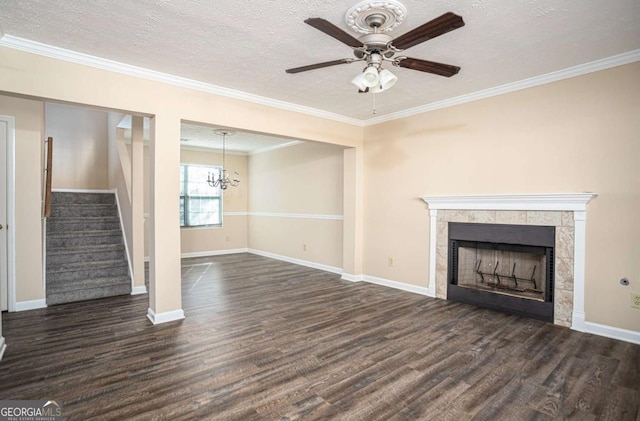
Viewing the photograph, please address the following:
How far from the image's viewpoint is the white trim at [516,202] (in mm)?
3234

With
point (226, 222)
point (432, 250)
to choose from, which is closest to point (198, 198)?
point (226, 222)

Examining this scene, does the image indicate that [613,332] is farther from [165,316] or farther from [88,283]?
[88,283]

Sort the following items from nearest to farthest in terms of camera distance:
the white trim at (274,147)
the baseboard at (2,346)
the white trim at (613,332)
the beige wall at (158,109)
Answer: the baseboard at (2,346)
the beige wall at (158,109)
the white trim at (613,332)
the white trim at (274,147)

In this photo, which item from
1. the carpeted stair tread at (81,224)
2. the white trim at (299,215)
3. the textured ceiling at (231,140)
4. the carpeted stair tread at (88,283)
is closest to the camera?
the carpeted stair tread at (88,283)

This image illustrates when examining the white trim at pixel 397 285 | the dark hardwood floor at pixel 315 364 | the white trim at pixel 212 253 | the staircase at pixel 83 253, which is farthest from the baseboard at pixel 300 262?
the staircase at pixel 83 253

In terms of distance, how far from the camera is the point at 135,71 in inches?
126

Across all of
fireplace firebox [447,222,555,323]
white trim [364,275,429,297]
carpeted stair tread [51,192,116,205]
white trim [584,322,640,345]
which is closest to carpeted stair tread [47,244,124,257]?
carpeted stair tread [51,192,116,205]

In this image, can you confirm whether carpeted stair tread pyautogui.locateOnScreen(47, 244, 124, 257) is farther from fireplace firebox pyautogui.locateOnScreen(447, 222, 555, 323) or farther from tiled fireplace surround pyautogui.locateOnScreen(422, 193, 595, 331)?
tiled fireplace surround pyautogui.locateOnScreen(422, 193, 595, 331)

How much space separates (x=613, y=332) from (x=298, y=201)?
17.1ft

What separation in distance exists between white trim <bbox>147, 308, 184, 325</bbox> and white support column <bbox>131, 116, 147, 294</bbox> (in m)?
1.30

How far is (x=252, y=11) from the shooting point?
89.0 inches

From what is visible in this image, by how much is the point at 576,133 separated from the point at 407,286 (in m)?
2.74

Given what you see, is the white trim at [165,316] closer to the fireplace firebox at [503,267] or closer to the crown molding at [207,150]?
the fireplace firebox at [503,267]

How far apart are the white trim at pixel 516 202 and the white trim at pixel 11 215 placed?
5.07 m
